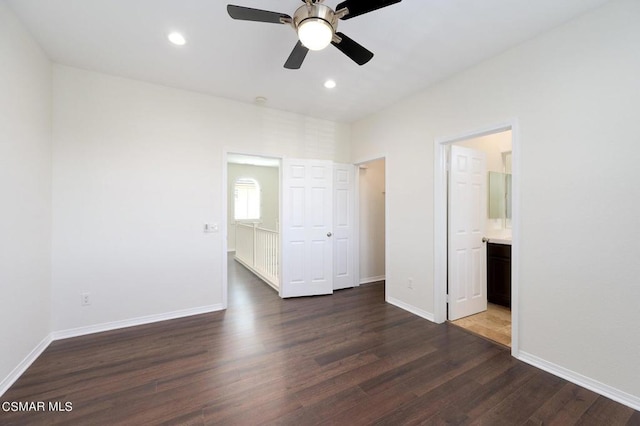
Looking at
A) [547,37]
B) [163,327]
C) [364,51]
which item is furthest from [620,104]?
[163,327]

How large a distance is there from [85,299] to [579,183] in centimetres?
479

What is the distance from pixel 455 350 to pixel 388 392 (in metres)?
0.98

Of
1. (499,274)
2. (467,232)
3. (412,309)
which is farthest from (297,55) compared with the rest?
(499,274)

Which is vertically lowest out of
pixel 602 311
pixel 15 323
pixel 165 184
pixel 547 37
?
pixel 15 323

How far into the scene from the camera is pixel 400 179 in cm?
354

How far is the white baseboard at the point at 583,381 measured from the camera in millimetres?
1764

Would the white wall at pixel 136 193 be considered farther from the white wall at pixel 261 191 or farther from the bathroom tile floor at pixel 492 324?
the white wall at pixel 261 191

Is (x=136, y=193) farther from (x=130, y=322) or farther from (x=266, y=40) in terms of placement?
(x=266, y=40)

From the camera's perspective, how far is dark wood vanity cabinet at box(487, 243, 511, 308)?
3436mm

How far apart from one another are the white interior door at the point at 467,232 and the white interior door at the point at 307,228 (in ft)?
5.85

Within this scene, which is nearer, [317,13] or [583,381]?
[317,13]

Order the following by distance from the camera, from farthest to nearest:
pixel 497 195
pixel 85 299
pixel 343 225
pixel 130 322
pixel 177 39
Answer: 1. pixel 343 225
2. pixel 497 195
3. pixel 130 322
4. pixel 85 299
5. pixel 177 39

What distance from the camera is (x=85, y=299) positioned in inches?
109

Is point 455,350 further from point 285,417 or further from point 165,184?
point 165,184
